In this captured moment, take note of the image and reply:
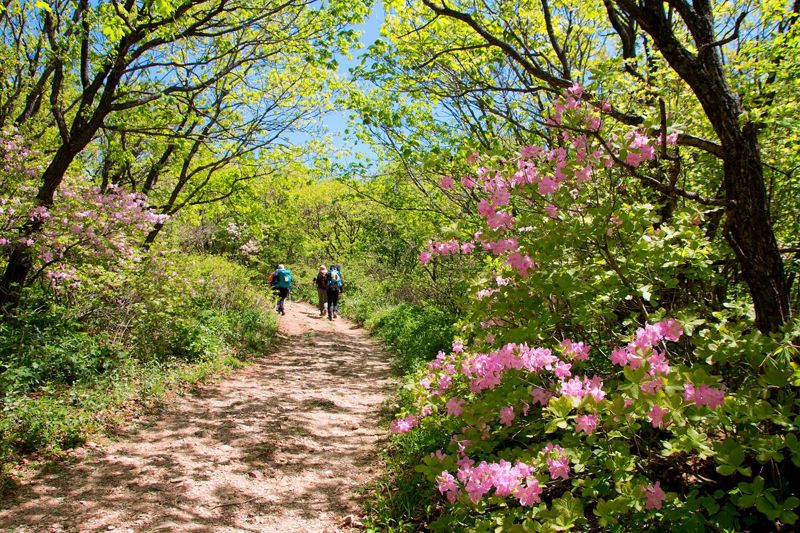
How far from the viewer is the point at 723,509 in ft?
6.39

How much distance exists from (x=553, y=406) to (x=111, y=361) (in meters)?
6.13

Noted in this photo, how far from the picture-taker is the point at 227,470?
461 centimetres

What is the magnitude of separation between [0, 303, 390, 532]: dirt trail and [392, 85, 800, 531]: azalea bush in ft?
5.77

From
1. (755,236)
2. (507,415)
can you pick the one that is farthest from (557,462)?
(755,236)

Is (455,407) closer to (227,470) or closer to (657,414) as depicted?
(657,414)

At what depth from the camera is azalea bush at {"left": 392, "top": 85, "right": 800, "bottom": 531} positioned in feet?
5.85

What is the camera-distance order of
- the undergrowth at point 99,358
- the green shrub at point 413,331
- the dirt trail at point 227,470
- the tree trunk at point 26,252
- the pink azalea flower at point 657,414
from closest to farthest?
1. the pink azalea flower at point 657,414
2. the dirt trail at point 227,470
3. the undergrowth at point 99,358
4. the tree trunk at point 26,252
5. the green shrub at point 413,331

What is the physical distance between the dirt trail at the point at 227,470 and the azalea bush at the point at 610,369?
1.76m

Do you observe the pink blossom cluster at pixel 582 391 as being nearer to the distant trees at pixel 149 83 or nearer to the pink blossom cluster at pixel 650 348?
the pink blossom cluster at pixel 650 348

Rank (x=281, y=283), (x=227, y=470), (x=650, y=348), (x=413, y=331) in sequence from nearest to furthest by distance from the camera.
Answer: (x=650, y=348) → (x=227, y=470) → (x=413, y=331) → (x=281, y=283)

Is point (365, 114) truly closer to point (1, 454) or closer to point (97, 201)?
point (97, 201)

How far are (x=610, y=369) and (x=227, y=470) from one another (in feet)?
12.2

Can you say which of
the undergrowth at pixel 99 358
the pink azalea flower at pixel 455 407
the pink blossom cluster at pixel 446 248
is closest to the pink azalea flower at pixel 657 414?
the pink azalea flower at pixel 455 407

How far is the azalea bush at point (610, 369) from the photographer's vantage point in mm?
1782
